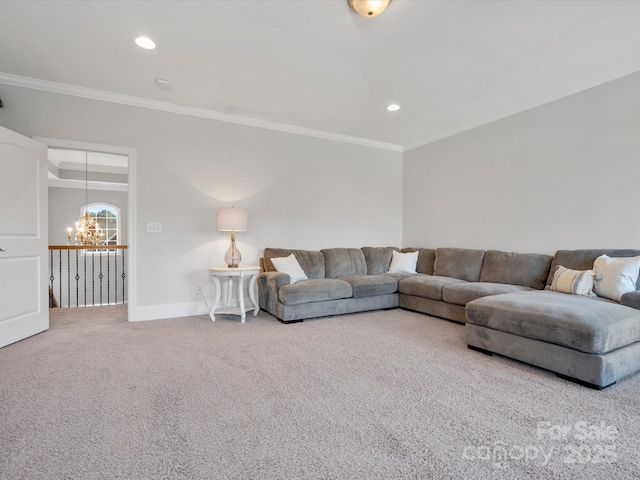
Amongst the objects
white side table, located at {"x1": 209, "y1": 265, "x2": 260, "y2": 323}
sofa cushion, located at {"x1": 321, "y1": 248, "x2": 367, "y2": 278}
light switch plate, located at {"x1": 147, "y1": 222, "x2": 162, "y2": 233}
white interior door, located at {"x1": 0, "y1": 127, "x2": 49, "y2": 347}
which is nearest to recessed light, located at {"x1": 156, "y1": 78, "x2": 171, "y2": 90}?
white interior door, located at {"x1": 0, "y1": 127, "x2": 49, "y2": 347}

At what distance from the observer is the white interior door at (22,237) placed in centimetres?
303

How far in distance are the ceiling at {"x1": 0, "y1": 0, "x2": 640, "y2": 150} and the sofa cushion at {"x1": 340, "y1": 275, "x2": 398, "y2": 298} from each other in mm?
2169

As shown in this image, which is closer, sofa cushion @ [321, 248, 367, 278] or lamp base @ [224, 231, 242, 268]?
lamp base @ [224, 231, 242, 268]

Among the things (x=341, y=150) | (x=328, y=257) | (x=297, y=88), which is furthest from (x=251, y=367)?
(x=341, y=150)

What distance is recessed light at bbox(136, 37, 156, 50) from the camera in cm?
272

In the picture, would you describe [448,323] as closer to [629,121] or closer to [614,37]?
[629,121]

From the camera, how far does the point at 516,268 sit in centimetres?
390

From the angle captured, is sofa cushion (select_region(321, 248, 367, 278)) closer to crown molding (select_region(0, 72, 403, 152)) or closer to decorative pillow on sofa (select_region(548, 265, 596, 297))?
crown molding (select_region(0, 72, 403, 152))

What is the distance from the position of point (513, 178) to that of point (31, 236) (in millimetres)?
5472

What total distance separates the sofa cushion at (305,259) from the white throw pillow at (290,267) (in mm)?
154

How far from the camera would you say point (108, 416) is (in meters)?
1.80

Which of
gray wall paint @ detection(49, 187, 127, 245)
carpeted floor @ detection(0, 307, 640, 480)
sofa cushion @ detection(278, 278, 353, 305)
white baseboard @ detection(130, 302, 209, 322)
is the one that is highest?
gray wall paint @ detection(49, 187, 127, 245)

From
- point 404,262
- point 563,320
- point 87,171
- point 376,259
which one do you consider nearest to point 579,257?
point 563,320

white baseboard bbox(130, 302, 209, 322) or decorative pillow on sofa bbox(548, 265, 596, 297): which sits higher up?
decorative pillow on sofa bbox(548, 265, 596, 297)
